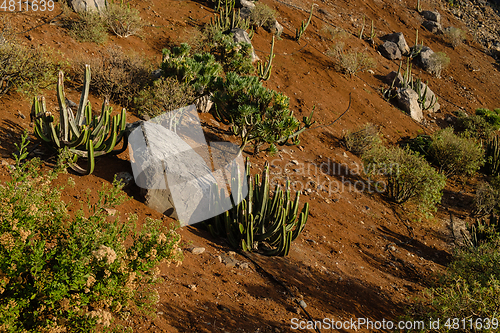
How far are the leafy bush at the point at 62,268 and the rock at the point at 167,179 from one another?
2.38m

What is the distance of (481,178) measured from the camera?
12.5m

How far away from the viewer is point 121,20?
36.2 feet

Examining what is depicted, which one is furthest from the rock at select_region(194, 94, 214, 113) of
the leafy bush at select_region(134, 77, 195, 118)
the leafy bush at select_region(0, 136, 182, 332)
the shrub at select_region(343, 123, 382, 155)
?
the leafy bush at select_region(0, 136, 182, 332)

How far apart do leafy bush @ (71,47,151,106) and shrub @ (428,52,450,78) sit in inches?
703

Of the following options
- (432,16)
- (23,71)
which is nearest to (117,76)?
(23,71)

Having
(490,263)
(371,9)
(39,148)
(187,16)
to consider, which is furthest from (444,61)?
(39,148)

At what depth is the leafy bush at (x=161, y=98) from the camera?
7.66 meters

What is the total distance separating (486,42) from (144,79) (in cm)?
2755

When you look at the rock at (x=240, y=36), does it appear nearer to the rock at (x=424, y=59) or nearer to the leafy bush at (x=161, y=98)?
the leafy bush at (x=161, y=98)

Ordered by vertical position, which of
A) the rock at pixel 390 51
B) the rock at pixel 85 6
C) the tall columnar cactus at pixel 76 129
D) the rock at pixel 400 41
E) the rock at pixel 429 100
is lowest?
the tall columnar cactus at pixel 76 129

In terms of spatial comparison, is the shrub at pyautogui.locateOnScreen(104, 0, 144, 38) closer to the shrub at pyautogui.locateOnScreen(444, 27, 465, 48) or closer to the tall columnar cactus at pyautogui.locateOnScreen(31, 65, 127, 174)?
the tall columnar cactus at pyautogui.locateOnScreen(31, 65, 127, 174)

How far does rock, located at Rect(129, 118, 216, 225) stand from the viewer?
524 centimetres

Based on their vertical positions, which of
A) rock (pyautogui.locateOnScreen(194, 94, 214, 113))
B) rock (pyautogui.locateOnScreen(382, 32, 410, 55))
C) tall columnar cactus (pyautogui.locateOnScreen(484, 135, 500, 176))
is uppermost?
rock (pyautogui.locateOnScreen(382, 32, 410, 55))

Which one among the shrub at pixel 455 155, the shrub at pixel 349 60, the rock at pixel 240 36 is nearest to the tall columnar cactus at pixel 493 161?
the shrub at pixel 455 155
